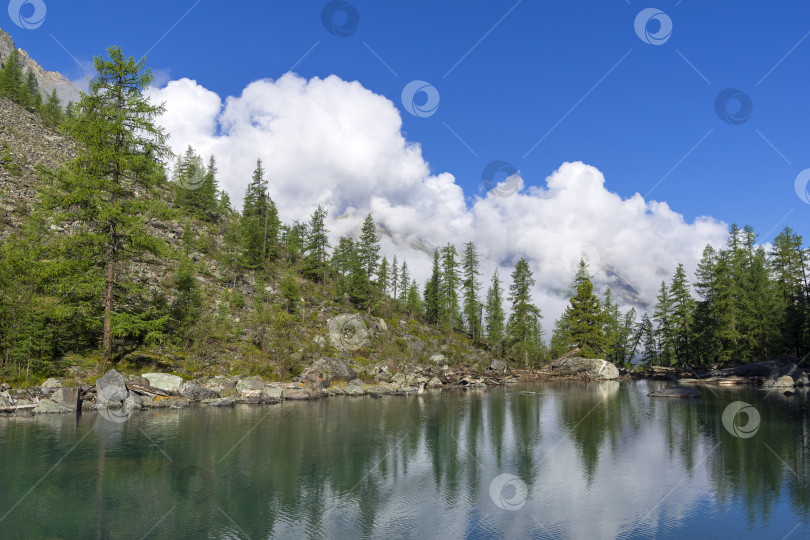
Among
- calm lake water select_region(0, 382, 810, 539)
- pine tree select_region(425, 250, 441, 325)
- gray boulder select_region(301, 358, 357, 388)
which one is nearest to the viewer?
calm lake water select_region(0, 382, 810, 539)

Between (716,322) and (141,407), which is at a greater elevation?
(716,322)

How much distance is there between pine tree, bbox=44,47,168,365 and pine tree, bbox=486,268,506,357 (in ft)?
236

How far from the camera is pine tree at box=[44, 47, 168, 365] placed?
33719mm

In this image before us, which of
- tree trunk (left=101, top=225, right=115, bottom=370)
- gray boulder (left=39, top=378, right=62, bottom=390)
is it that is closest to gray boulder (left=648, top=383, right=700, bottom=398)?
tree trunk (left=101, top=225, right=115, bottom=370)

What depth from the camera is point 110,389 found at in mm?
32094

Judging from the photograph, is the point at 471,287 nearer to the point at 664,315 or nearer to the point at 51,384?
the point at 664,315

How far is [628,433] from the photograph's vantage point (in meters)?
29.4

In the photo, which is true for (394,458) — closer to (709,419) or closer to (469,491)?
(469,491)

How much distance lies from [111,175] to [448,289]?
71.8 meters

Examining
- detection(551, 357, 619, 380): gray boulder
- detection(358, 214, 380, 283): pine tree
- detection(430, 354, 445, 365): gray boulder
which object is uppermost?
detection(358, 214, 380, 283): pine tree

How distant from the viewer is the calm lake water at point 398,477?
1406cm

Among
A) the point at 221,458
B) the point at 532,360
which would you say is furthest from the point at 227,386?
the point at 532,360

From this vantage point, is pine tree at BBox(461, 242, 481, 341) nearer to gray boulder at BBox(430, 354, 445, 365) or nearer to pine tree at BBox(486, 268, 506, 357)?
pine tree at BBox(486, 268, 506, 357)

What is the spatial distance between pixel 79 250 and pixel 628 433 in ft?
135
